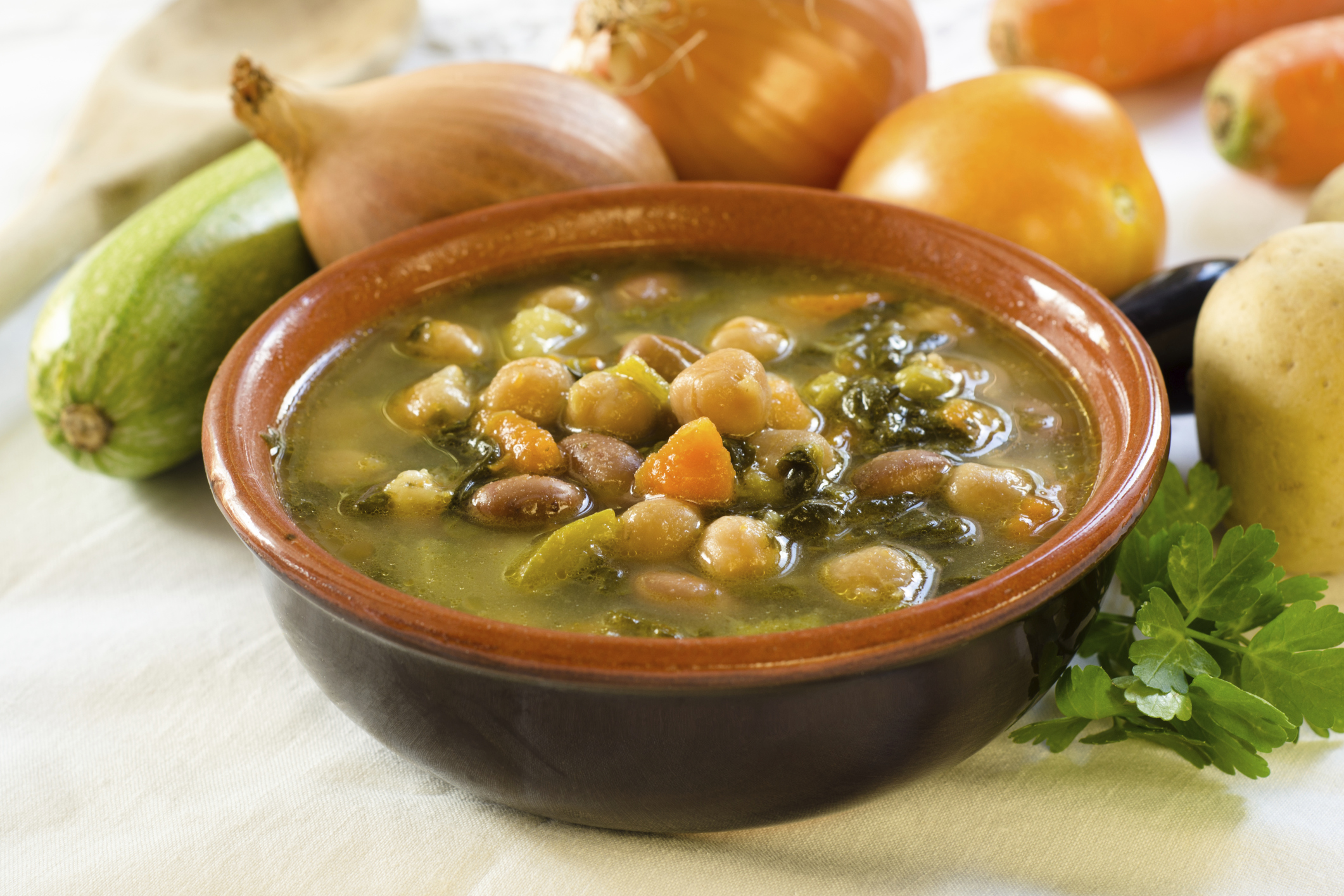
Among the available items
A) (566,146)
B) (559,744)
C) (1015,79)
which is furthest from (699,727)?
(1015,79)

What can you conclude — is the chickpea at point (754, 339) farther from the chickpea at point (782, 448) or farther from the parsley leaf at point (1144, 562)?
the parsley leaf at point (1144, 562)

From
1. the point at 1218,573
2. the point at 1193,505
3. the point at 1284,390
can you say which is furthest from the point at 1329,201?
the point at 1218,573

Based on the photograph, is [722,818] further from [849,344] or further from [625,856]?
[849,344]

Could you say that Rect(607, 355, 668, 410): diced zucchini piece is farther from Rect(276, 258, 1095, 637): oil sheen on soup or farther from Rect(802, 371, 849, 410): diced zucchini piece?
Rect(802, 371, 849, 410): diced zucchini piece

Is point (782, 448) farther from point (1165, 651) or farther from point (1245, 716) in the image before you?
point (1245, 716)

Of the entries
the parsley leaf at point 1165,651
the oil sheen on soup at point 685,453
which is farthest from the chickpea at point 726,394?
the parsley leaf at point 1165,651

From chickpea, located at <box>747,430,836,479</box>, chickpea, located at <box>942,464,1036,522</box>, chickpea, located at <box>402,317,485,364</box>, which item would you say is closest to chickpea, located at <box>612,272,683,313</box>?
chickpea, located at <box>402,317,485,364</box>

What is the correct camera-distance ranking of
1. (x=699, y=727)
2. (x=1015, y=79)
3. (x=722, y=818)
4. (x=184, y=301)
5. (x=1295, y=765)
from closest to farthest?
(x=699, y=727), (x=722, y=818), (x=1295, y=765), (x=184, y=301), (x=1015, y=79)
